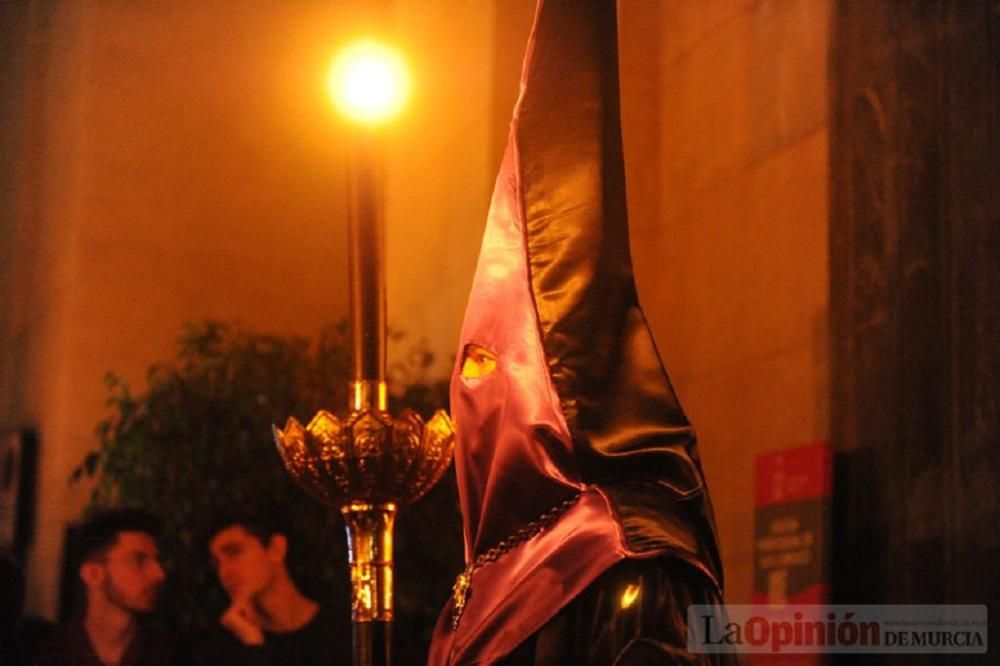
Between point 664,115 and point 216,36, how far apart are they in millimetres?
2203

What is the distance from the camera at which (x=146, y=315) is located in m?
4.90

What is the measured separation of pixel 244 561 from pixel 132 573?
0.76 ft

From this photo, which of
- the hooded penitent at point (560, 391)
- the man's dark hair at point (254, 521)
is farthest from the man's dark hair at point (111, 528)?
the hooded penitent at point (560, 391)

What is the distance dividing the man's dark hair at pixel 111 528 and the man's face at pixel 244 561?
0.14 meters

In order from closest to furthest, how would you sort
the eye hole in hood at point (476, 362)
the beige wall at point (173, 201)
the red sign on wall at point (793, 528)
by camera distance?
the eye hole in hood at point (476, 362), the red sign on wall at point (793, 528), the beige wall at point (173, 201)

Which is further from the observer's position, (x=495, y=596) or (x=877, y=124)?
(x=877, y=124)

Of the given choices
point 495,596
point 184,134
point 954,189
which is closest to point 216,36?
point 184,134

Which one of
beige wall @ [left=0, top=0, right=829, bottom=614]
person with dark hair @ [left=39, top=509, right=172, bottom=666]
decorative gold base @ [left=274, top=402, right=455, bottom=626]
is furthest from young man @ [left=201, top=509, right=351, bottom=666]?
decorative gold base @ [left=274, top=402, right=455, bottom=626]

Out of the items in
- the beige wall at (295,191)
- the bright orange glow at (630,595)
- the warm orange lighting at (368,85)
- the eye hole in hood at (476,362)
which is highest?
the beige wall at (295,191)

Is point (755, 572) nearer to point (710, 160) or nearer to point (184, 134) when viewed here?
point (710, 160)

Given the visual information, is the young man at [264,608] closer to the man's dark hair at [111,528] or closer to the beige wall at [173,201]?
the man's dark hair at [111,528]

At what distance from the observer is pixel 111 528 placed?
11.0 ft

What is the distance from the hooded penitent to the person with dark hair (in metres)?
1.51

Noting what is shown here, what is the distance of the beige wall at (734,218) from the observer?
271 cm
